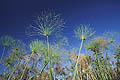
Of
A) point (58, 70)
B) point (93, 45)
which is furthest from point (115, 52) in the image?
point (58, 70)

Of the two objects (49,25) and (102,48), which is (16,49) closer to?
(49,25)

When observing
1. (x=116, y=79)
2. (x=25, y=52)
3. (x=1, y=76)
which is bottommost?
(x=116, y=79)

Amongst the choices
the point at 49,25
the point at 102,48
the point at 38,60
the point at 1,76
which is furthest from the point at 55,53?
the point at 102,48

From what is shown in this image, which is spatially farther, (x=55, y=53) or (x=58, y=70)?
(x=58, y=70)

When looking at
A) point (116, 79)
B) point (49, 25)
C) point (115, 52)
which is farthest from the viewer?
point (115, 52)

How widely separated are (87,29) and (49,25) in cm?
80

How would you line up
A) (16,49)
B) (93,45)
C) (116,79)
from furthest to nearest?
(93,45), (16,49), (116,79)

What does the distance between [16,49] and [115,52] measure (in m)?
2.92

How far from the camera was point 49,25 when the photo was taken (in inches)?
91.6

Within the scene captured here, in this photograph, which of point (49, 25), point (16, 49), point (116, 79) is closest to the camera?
point (49, 25)

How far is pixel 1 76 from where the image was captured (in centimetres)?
242

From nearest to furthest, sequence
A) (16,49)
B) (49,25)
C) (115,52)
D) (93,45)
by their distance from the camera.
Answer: (49,25), (16,49), (93,45), (115,52)

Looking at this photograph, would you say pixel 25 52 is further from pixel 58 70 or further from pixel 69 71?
pixel 69 71

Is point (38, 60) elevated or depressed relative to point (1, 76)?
elevated
